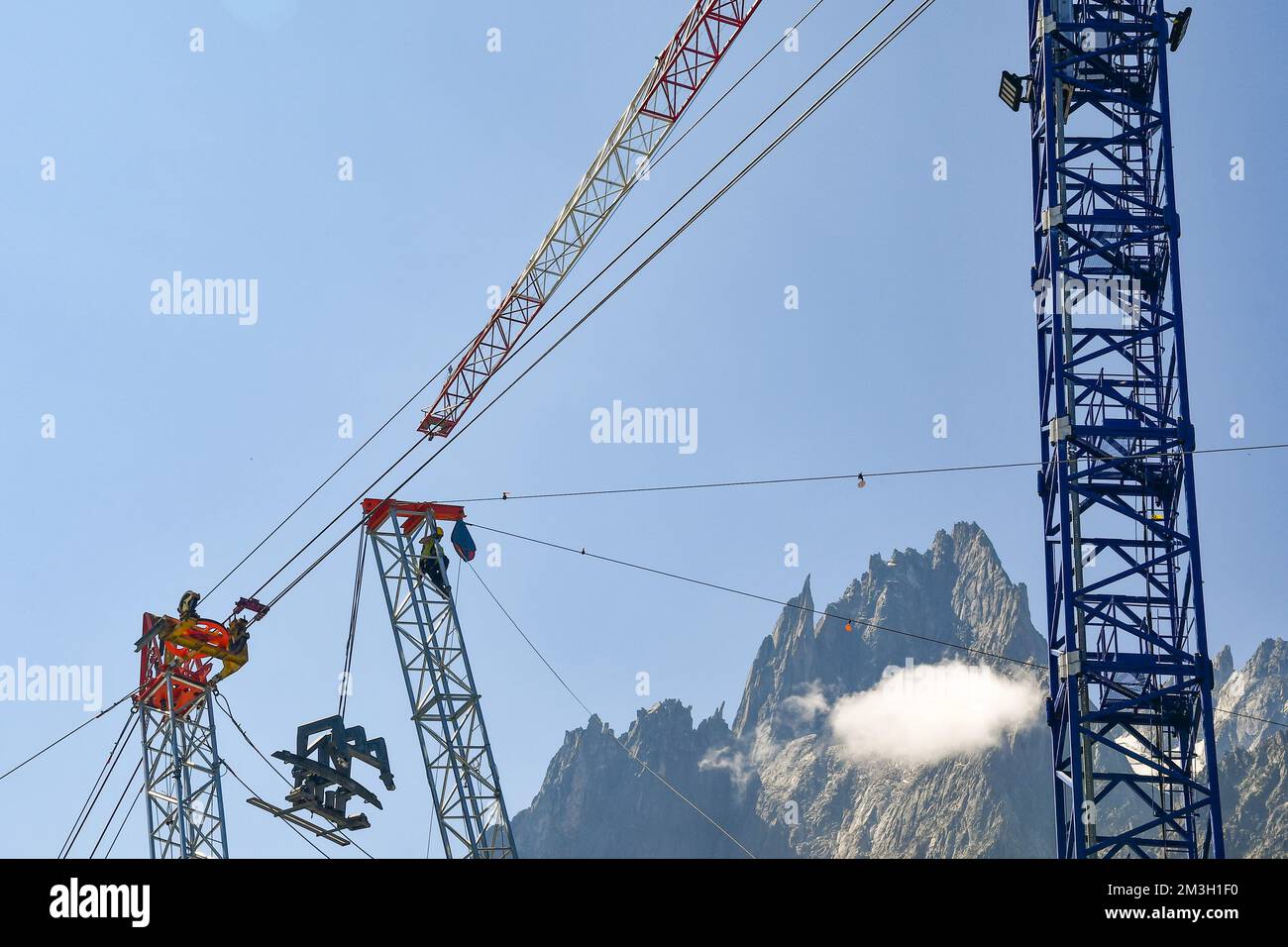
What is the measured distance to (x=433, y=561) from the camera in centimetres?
5122

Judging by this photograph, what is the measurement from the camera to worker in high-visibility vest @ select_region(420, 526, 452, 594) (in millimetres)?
51125

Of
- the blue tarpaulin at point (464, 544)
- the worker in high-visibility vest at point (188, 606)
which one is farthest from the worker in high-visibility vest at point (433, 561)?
the worker in high-visibility vest at point (188, 606)

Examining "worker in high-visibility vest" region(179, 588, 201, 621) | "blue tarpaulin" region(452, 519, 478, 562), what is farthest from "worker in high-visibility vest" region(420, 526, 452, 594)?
"worker in high-visibility vest" region(179, 588, 201, 621)

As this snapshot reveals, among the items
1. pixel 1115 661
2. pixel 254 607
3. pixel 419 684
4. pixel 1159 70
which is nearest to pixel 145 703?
pixel 254 607

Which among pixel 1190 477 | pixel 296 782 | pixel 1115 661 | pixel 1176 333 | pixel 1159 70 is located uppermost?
pixel 1159 70

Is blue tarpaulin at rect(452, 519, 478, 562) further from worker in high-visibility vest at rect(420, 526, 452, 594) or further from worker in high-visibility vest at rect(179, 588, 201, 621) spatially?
worker in high-visibility vest at rect(179, 588, 201, 621)

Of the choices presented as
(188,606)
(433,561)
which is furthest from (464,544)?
(188,606)

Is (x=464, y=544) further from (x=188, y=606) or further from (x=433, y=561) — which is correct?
(x=188, y=606)

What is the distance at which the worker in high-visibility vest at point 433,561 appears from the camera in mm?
51125

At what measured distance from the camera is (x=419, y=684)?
49719 mm

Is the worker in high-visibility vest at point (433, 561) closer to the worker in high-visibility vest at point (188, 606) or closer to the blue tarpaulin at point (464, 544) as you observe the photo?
the blue tarpaulin at point (464, 544)
